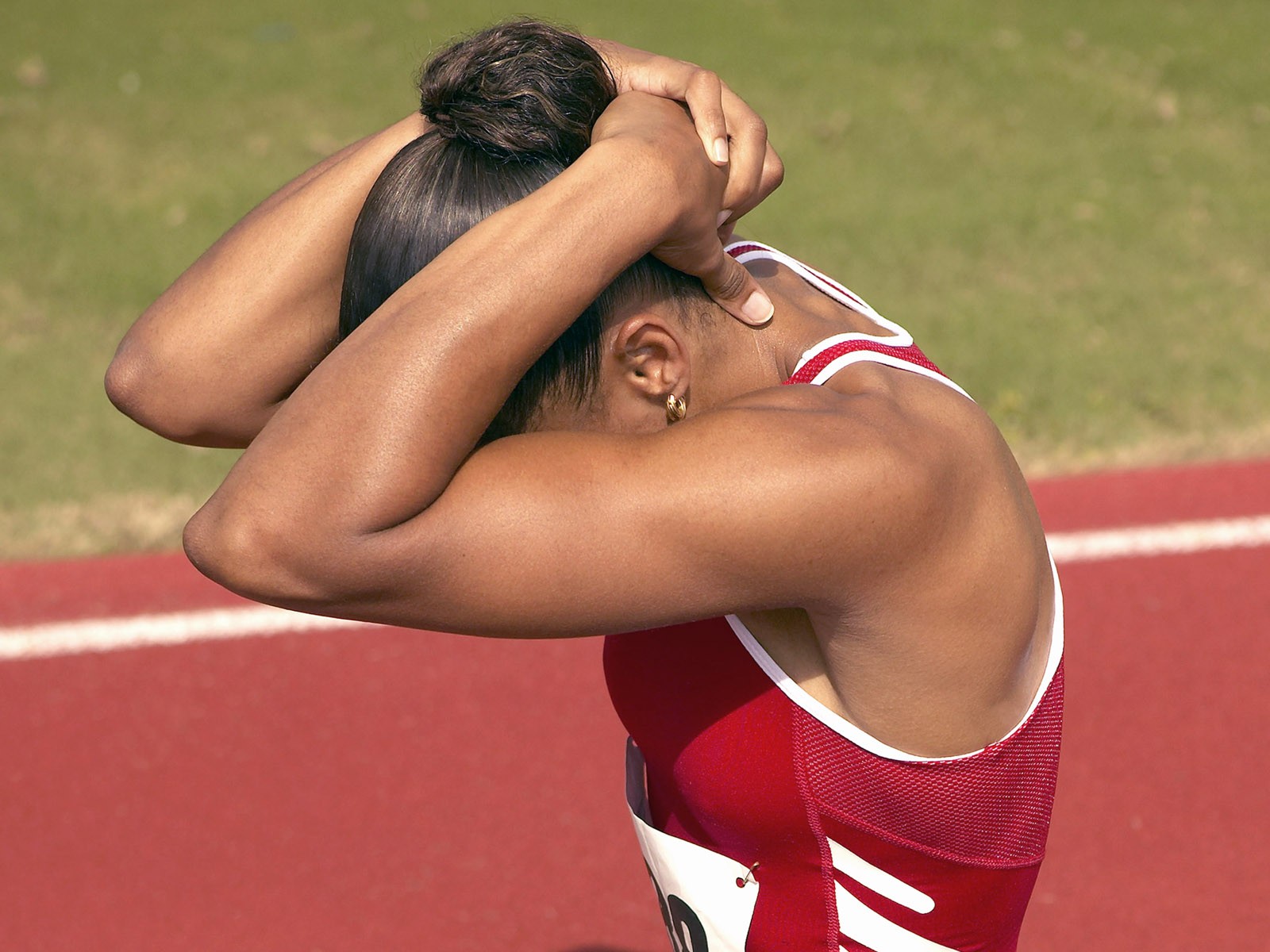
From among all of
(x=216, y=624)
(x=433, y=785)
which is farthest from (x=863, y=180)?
(x=433, y=785)

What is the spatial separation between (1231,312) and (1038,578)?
629 cm

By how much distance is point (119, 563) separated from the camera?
5.76 metres

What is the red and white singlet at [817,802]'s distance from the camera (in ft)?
6.48

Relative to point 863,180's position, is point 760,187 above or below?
above

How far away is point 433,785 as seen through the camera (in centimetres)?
468

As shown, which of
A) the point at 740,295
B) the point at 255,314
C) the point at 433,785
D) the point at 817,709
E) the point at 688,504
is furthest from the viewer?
the point at 433,785

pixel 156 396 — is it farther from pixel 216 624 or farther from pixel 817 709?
pixel 216 624

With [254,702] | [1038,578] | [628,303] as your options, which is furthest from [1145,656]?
[628,303]

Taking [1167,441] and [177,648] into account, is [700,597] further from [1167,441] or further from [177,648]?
[1167,441]

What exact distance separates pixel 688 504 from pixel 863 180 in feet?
26.6

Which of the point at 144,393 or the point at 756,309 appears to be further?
the point at 144,393

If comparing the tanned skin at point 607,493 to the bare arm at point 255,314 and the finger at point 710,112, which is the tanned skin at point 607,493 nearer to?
the finger at point 710,112

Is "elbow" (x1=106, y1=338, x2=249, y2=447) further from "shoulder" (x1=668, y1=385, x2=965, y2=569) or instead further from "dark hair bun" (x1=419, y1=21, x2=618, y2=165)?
"shoulder" (x1=668, y1=385, x2=965, y2=569)

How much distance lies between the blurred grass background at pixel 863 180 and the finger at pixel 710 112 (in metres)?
4.36
